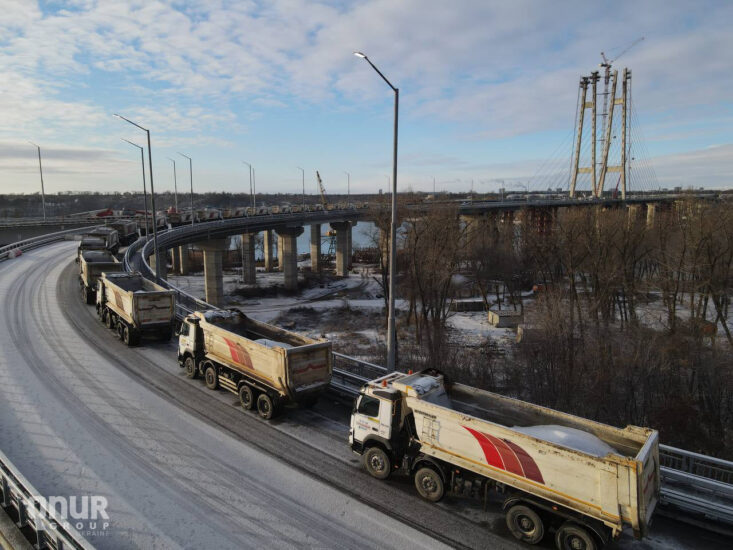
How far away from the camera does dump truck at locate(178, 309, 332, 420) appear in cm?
1262

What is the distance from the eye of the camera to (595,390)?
79.5ft

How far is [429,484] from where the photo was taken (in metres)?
9.77

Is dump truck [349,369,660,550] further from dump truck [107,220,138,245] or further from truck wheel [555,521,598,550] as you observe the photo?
dump truck [107,220,138,245]

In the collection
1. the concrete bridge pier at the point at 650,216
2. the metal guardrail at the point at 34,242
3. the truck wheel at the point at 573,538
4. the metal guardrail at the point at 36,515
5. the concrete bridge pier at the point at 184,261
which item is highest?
the concrete bridge pier at the point at 650,216

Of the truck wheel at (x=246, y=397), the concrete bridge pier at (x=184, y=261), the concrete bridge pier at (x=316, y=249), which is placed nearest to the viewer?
the truck wheel at (x=246, y=397)

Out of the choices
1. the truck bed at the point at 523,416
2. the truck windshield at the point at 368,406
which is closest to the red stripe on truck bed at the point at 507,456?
the truck bed at the point at 523,416

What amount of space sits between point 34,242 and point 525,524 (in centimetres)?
5775

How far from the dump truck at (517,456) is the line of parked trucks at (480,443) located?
2cm

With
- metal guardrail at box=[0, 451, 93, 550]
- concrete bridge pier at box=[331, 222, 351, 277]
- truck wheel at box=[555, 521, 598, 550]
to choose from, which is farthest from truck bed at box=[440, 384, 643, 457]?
concrete bridge pier at box=[331, 222, 351, 277]

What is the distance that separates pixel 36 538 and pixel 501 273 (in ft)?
161

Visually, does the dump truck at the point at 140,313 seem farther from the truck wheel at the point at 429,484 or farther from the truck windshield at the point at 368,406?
the truck wheel at the point at 429,484

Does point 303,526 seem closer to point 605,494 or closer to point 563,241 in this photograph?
point 605,494

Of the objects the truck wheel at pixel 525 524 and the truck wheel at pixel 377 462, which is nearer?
the truck wheel at pixel 525 524

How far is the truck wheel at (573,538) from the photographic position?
25.5 feet
